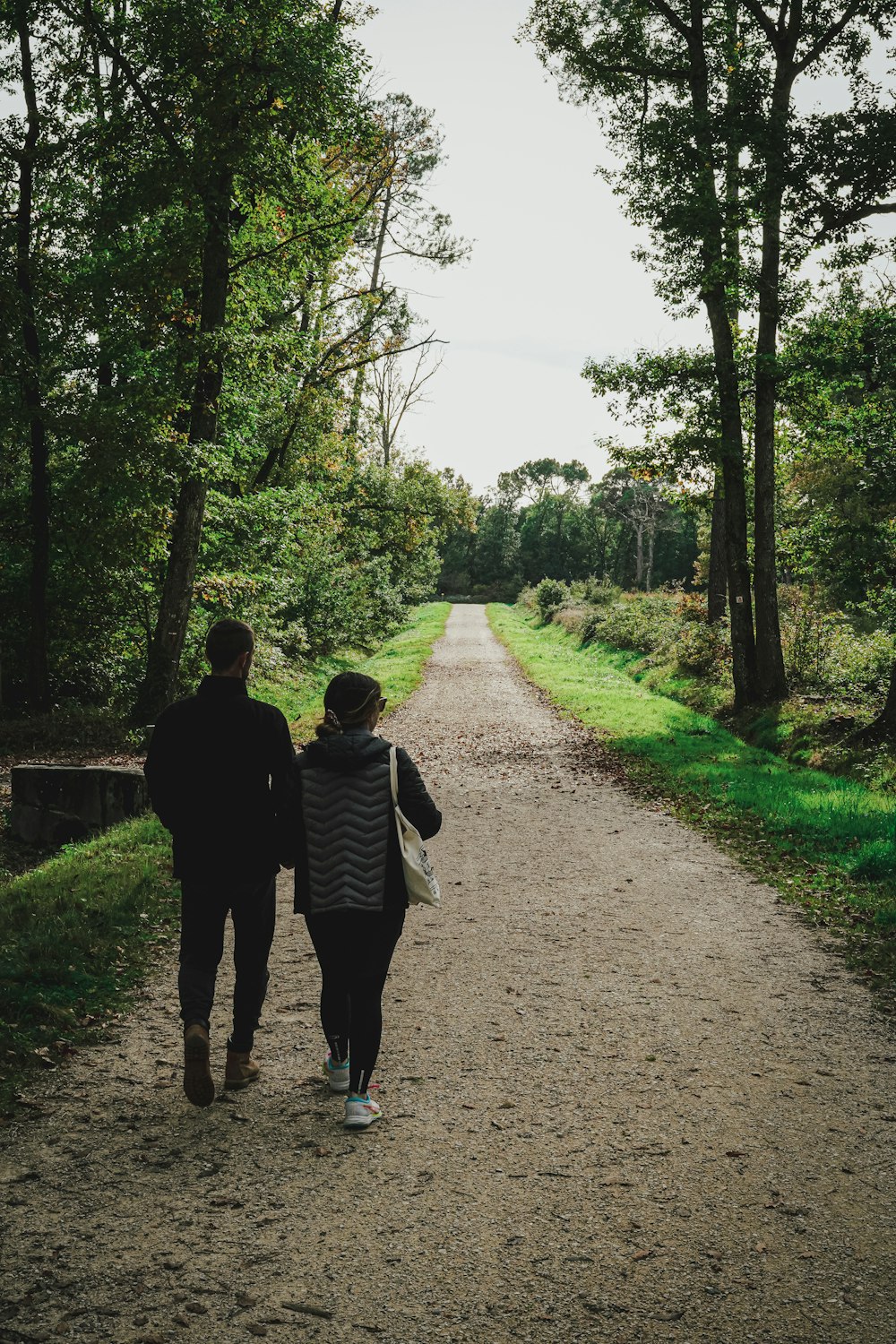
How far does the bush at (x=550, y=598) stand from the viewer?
50.9 meters

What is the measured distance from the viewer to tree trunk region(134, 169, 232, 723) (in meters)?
13.1

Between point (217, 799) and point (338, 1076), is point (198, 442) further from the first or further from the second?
point (338, 1076)

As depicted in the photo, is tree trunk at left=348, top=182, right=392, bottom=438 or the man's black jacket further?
tree trunk at left=348, top=182, right=392, bottom=438

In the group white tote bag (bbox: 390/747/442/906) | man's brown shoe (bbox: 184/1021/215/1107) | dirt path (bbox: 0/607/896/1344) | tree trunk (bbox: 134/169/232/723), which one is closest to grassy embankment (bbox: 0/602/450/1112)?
dirt path (bbox: 0/607/896/1344)

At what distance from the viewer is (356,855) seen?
4.11 metres

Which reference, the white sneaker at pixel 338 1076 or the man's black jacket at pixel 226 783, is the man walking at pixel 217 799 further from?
the white sneaker at pixel 338 1076

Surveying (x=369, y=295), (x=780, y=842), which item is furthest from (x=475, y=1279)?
(x=369, y=295)

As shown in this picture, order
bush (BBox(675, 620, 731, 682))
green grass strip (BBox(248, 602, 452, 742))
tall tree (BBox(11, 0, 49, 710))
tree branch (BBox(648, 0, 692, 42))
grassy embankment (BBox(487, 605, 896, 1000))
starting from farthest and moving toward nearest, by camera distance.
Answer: bush (BBox(675, 620, 731, 682)) < green grass strip (BBox(248, 602, 452, 742)) < tree branch (BBox(648, 0, 692, 42)) < tall tree (BBox(11, 0, 49, 710)) < grassy embankment (BBox(487, 605, 896, 1000))

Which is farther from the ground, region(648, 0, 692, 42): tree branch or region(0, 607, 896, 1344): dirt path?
region(648, 0, 692, 42): tree branch

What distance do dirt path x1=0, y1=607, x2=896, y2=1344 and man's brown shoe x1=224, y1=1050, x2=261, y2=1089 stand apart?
0.14 metres

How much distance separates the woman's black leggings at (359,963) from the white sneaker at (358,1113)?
0.17ft

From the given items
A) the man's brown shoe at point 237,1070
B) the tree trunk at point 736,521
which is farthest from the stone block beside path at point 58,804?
the tree trunk at point 736,521

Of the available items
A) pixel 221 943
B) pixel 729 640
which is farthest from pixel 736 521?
pixel 221 943

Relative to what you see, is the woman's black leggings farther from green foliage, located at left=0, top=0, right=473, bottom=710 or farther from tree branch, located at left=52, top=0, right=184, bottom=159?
tree branch, located at left=52, top=0, right=184, bottom=159
